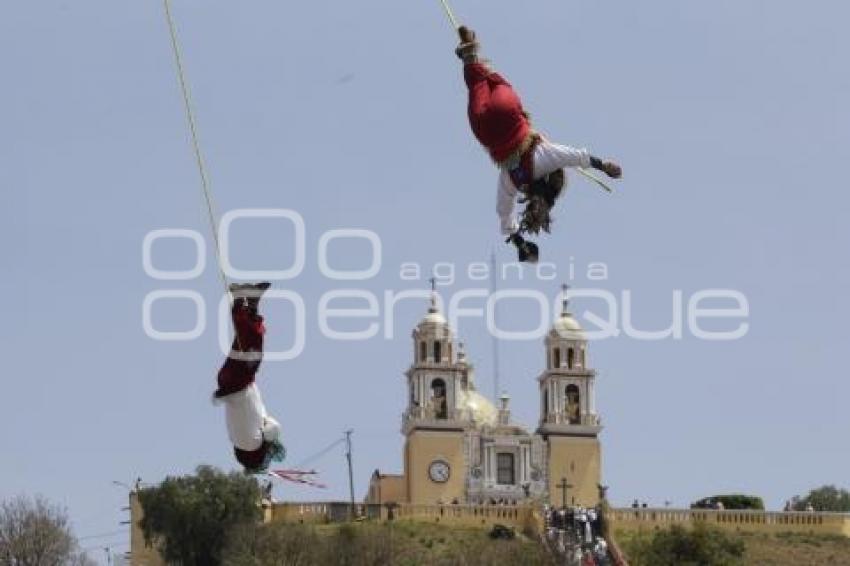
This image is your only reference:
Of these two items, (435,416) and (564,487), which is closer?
(564,487)

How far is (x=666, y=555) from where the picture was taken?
364ft

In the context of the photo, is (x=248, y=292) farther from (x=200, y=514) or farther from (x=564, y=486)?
(x=564, y=486)

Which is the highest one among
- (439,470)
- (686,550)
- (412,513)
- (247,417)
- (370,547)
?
(439,470)

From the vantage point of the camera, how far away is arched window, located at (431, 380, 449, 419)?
15888cm

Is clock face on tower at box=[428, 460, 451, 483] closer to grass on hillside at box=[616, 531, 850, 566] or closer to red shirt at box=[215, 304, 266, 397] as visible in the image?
grass on hillside at box=[616, 531, 850, 566]

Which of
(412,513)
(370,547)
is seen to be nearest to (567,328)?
(412,513)

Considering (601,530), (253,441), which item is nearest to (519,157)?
(253,441)

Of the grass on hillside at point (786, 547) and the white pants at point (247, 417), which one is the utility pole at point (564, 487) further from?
the white pants at point (247, 417)

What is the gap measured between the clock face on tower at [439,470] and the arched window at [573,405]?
8732mm

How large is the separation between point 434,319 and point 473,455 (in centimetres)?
770

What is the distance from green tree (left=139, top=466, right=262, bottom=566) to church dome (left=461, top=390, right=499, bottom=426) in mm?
39640

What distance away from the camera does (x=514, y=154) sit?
2986 centimetres

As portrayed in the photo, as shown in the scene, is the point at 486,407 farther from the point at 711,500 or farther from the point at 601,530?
the point at 601,530

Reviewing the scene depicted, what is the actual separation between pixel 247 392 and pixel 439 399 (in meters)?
129
